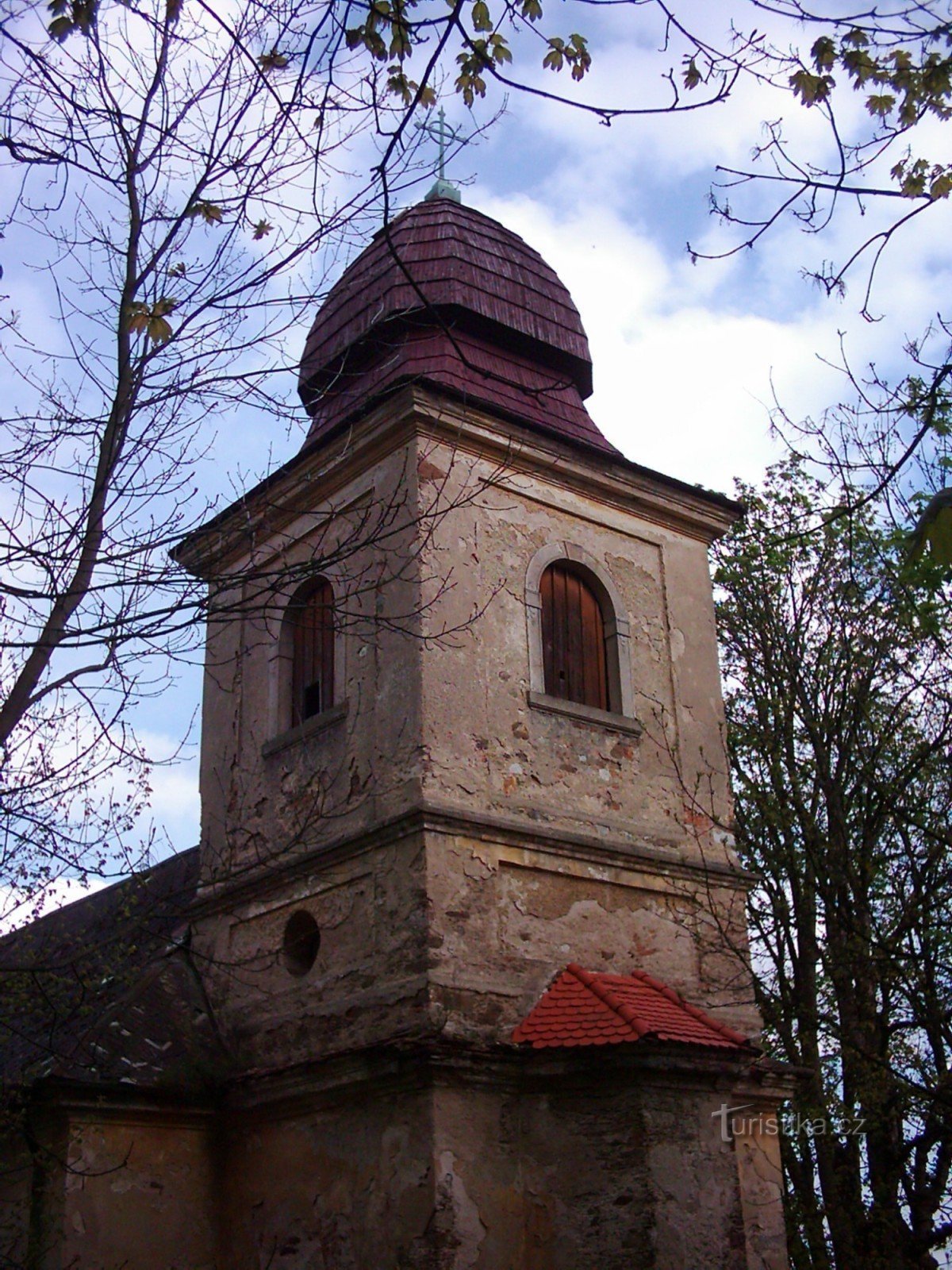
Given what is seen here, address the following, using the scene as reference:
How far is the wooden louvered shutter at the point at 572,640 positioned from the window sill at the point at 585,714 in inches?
6.9

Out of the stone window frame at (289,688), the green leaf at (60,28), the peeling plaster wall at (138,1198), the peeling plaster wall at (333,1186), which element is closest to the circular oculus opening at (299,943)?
the peeling plaster wall at (333,1186)

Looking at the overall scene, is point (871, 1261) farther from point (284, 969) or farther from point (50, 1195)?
point (50, 1195)

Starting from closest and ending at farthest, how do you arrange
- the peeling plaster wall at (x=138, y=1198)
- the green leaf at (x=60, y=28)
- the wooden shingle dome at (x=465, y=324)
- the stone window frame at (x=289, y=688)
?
the green leaf at (x=60, y=28), the peeling plaster wall at (x=138, y=1198), the stone window frame at (x=289, y=688), the wooden shingle dome at (x=465, y=324)

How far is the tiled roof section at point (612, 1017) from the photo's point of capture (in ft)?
30.8

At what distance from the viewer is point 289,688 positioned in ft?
40.9

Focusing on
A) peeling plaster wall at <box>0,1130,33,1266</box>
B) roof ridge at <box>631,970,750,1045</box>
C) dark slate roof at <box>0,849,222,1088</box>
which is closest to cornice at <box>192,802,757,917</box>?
dark slate roof at <box>0,849,222,1088</box>

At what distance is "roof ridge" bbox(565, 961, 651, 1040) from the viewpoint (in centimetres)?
931

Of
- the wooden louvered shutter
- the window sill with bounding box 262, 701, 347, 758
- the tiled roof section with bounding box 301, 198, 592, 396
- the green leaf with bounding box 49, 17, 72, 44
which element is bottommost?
the window sill with bounding box 262, 701, 347, 758

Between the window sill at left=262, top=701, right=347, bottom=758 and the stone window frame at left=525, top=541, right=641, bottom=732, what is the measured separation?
5.47 ft

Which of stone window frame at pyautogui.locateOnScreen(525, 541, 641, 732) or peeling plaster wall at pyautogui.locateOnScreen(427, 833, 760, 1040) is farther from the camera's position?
stone window frame at pyautogui.locateOnScreen(525, 541, 641, 732)

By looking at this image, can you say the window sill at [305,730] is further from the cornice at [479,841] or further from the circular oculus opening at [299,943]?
the circular oculus opening at [299,943]

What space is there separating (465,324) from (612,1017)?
698cm

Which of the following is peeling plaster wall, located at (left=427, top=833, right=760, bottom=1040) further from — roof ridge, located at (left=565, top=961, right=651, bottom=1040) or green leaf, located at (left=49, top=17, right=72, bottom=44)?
green leaf, located at (left=49, top=17, right=72, bottom=44)

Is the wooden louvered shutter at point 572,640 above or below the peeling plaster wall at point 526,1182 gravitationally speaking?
above
